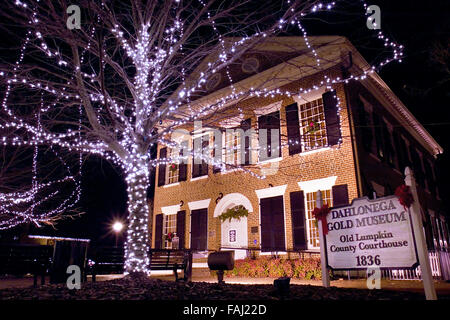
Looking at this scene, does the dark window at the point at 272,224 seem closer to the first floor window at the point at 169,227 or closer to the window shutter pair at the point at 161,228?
the window shutter pair at the point at 161,228

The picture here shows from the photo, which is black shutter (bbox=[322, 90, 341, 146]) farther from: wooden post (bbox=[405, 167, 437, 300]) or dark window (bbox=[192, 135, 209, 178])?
wooden post (bbox=[405, 167, 437, 300])

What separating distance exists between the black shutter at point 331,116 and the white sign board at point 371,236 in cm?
559

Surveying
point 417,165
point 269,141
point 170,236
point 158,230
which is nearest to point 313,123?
point 269,141

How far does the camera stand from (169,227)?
16.2 m

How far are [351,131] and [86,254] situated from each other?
8688 mm

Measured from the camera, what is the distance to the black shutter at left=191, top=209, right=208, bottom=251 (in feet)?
46.7

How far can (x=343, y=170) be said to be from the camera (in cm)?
1070

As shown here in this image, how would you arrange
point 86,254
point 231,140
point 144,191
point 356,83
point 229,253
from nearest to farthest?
point 229,253, point 144,191, point 86,254, point 356,83, point 231,140

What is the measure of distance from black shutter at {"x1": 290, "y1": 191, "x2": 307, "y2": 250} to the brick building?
35 mm

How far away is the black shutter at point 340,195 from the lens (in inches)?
410

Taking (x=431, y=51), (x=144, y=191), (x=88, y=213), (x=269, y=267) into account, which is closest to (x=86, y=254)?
(x=144, y=191)

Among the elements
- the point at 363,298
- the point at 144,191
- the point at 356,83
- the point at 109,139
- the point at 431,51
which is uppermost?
the point at 431,51

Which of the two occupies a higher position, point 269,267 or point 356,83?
point 356,83

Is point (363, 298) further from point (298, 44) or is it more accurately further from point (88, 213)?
point (88, 213)
